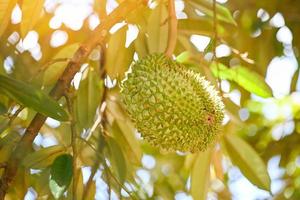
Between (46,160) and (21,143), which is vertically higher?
(21,143)

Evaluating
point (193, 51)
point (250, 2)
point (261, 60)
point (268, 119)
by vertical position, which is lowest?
point (268, 119)

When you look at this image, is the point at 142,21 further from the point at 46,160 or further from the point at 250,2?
the point at 250,2

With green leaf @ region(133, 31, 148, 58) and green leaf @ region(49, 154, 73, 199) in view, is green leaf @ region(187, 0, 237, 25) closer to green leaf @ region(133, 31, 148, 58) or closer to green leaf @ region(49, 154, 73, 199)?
green leaf @ region(133, 31, 148, 58)

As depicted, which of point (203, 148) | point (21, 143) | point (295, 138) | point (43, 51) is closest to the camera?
point (21, 143)

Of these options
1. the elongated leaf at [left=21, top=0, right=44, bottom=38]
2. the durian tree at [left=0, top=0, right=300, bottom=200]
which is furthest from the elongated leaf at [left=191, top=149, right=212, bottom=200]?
the elongated leaf at [left=21, top=0, right=44, bottom=38]

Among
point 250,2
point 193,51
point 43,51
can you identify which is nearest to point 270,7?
point 250,2

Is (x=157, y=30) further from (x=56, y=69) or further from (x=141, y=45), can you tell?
(x=56, y=69)

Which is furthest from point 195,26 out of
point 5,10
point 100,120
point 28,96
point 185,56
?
point 28,96
